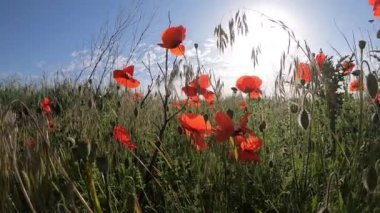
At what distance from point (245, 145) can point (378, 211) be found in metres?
0.58

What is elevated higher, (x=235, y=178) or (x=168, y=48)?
(x=168, y=48)

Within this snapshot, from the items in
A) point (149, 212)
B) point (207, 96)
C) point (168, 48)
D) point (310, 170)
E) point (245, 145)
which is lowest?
point (149, 212)

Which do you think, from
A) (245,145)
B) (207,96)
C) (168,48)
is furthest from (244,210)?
(207,96)

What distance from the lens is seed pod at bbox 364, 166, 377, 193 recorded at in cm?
107

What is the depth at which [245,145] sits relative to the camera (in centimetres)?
167

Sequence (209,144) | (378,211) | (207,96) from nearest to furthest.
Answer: (378,211), (209,144), (207,96)

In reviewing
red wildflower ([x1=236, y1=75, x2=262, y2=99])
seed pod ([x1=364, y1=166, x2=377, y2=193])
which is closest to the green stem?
seed pod ([x1=364, y1=166, x2=377, y2=193])

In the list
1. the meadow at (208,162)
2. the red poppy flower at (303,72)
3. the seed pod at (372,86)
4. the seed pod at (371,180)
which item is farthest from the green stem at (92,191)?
the red poppy flower at (303,72)

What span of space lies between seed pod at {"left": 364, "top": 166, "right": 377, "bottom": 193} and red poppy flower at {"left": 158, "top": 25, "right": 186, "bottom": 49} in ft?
4.39

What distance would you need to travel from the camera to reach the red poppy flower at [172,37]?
2.22 m

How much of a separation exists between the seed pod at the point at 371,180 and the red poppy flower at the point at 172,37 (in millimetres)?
1338

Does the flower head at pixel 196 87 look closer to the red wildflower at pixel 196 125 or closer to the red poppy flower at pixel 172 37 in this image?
the red poppy flower at pixel 172 37

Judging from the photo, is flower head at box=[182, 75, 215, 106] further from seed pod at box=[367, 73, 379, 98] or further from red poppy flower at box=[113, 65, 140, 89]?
seed pod at box=[367, 73, 379, 98]

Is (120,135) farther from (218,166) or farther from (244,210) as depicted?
(244,210)
